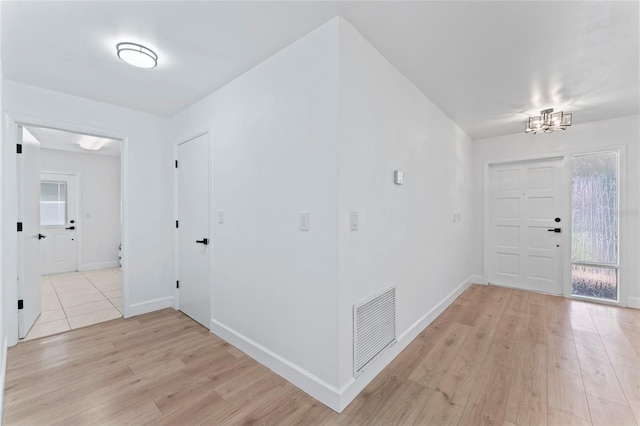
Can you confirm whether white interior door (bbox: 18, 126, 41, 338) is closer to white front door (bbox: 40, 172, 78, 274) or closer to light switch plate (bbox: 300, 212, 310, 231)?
light switch plate (bbox: 300, 212, 310, 231)

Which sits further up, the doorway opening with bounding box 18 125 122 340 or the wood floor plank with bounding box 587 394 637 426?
the doorway opening with bounding box 18 125 122 340

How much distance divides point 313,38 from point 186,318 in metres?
3.19

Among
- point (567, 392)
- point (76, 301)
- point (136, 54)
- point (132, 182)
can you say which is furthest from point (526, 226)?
point (76, 301)

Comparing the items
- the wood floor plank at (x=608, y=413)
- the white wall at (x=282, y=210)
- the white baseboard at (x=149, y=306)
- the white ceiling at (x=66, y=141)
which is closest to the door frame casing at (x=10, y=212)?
the white baseboard at (x=149, y=306)

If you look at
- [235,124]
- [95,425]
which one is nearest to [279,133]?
[235,124]

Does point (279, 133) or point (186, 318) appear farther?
point (186, 318)

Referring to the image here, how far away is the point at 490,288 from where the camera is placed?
4.46 m

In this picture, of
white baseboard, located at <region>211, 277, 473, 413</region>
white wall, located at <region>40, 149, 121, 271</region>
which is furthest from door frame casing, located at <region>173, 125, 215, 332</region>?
white wall, located at <region>40, 149, 121, 271</region>

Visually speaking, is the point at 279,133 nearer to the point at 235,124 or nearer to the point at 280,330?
the point at 235,124

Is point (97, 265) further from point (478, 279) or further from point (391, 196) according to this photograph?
point (478, 279)

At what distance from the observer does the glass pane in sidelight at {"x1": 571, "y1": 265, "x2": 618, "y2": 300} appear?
3.78 m

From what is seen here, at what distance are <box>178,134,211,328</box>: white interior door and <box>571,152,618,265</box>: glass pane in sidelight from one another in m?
5.05

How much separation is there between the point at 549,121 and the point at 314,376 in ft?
12.4

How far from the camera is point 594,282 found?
3.91 metres
